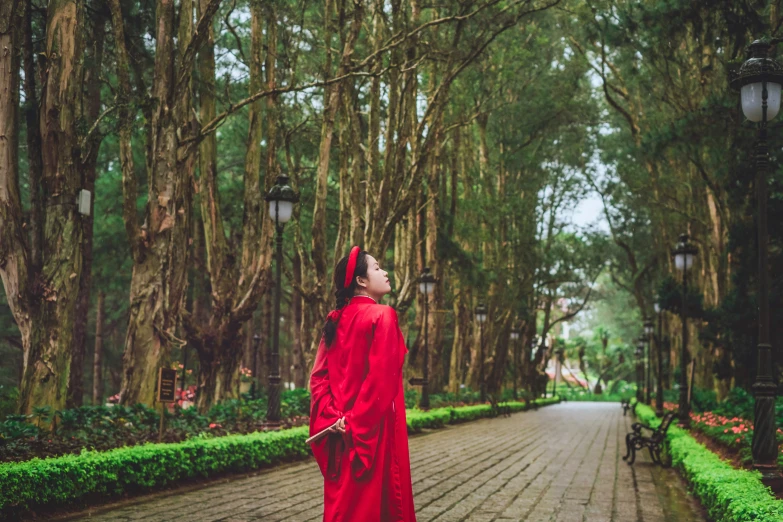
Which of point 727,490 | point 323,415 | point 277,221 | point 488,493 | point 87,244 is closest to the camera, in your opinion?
point 323,415

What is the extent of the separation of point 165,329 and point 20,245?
A: 2206 millimetres

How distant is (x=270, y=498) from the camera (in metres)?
8.49

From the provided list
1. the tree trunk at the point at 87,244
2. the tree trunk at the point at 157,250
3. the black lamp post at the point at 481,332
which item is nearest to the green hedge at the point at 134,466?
the tree trunk at the point at 157,250

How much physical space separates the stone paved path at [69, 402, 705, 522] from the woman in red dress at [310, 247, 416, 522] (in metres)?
3.12

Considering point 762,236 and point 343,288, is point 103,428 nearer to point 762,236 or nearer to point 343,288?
point 343,288

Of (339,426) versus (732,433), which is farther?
(732,433)

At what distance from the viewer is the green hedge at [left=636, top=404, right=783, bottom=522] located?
19.2 feet

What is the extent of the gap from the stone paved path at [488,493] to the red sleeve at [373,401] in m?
3.26

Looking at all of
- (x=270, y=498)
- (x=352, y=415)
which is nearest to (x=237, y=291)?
(x=270, y=498)

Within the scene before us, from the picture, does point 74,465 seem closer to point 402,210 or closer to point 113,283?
point 402,210

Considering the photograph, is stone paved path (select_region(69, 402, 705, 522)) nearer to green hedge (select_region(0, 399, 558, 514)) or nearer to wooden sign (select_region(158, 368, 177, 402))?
green hedge (select_region(0, 399, 558, 514))

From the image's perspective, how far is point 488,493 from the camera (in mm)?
9219

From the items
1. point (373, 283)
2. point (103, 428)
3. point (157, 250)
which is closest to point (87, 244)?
point (157, 250)

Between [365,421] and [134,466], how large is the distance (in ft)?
16.3
